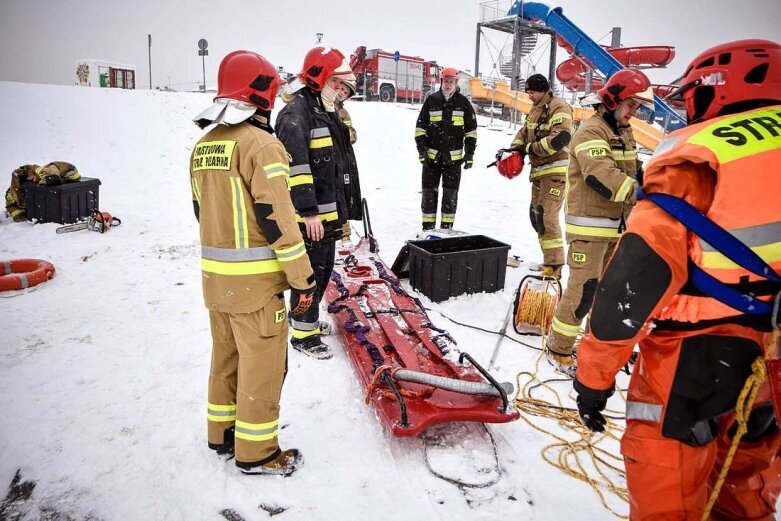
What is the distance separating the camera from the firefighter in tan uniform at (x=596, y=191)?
3.35 m

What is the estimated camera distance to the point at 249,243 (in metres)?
2.33

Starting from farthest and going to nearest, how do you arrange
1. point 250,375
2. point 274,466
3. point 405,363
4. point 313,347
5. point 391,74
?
point 391,74
point 313,347
point 405,363
point 274,466
point 250,375

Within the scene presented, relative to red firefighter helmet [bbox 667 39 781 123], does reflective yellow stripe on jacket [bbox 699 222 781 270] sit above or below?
below

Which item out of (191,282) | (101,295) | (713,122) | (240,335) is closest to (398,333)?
(240,335)

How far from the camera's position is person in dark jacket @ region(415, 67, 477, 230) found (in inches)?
264

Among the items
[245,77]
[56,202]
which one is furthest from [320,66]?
[56,202]

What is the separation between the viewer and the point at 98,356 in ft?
12.4

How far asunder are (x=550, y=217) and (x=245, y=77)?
393cm

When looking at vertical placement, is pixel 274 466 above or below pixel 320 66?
below

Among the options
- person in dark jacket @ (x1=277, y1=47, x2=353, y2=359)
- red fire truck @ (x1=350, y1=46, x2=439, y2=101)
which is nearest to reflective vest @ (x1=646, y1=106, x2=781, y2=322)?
person in dark jacket @ (x1=277, y1=47, x2=353, y2=359)

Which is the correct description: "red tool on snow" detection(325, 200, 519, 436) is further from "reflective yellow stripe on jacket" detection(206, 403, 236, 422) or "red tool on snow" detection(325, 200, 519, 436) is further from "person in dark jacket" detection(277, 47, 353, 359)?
"reflective yellow stripe on jacket" detection(206, 403, 236, 422)

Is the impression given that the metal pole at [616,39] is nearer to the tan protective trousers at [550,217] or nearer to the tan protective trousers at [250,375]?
the tan protective trousers at [550,217]

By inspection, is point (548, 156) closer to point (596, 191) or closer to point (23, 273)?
point (596, 191)

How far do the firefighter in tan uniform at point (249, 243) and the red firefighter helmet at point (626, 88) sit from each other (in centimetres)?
244
